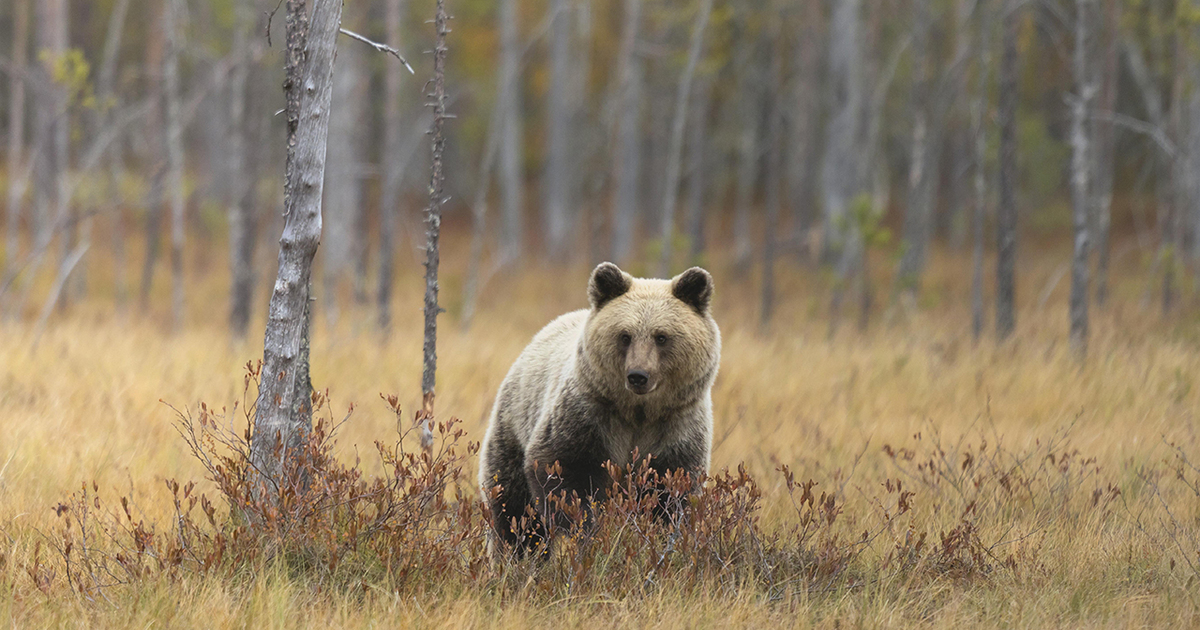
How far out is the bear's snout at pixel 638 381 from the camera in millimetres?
4012

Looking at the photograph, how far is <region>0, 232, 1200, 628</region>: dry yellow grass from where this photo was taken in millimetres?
3617

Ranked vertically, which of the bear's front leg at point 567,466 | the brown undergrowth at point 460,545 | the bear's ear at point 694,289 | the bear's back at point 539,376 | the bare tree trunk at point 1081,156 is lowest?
the brown undergrowth at point 460,545

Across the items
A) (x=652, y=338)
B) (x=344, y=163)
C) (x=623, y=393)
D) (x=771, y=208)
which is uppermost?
(x=344, y=163)

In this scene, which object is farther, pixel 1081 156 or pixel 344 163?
pixel 344 163

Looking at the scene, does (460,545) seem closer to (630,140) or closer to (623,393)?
(623,393)

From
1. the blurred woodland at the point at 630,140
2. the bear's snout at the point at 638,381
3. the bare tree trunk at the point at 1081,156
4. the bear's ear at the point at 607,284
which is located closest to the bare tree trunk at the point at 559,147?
the blurred woodland at the point at 630,140

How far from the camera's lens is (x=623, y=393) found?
14.0 ft

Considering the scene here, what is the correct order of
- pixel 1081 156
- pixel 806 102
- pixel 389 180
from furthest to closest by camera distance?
pixel 806 102 → pixel 389 180 → pixel 1081 156

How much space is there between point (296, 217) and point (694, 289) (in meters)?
1.81

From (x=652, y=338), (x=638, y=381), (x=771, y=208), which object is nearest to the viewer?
(x=638, y=381)

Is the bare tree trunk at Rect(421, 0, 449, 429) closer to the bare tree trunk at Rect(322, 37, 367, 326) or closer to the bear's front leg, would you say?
the bear's front leg

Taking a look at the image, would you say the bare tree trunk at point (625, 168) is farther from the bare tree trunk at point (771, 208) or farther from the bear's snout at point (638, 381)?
the bear's snout at point (638, 381)

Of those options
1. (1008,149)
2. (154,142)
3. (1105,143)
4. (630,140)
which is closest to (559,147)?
(630,140)

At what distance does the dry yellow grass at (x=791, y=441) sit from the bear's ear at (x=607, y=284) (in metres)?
1.33
